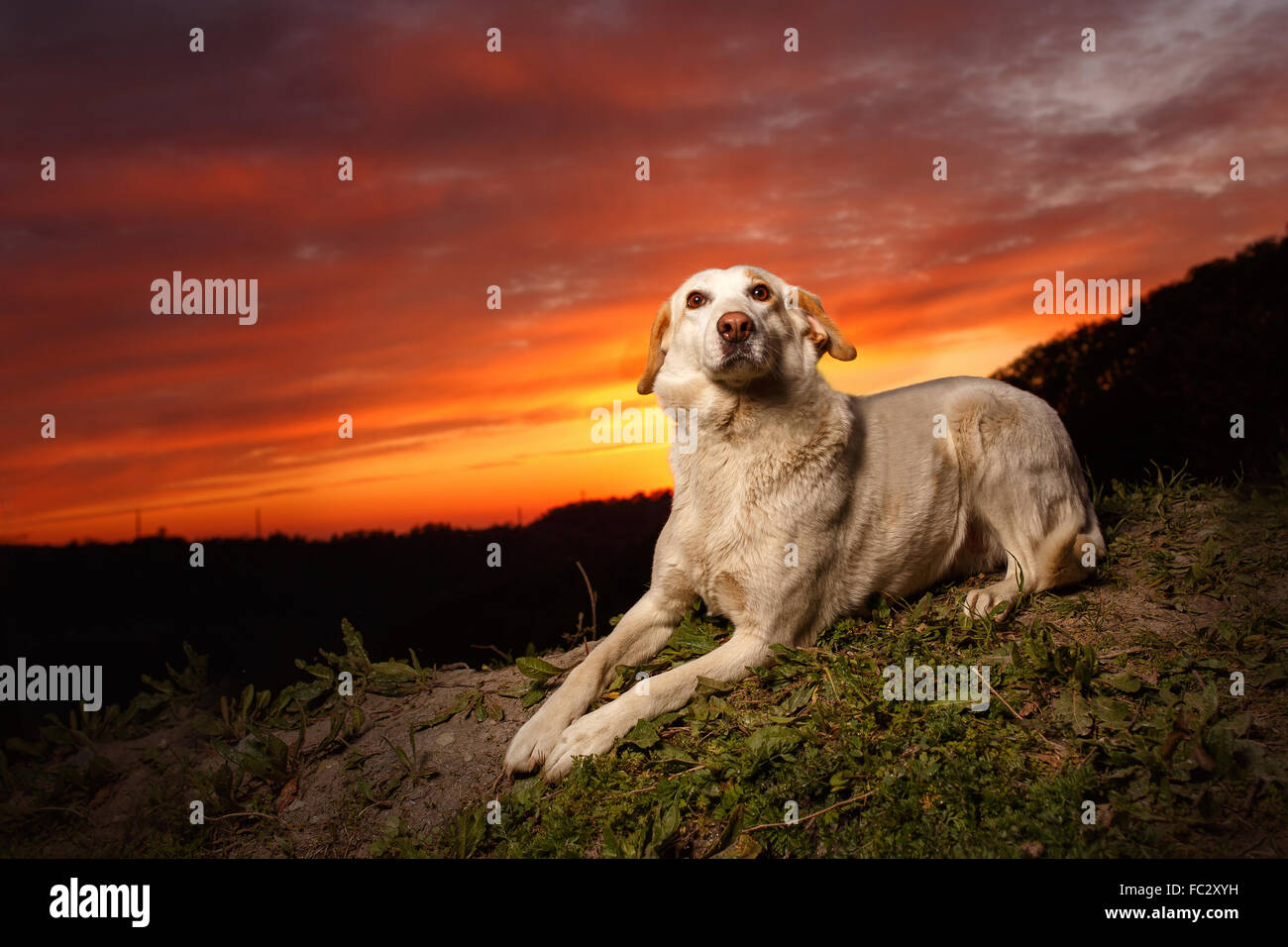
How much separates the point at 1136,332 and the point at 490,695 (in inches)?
476

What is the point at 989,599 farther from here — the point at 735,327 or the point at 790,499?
the point at 735,327

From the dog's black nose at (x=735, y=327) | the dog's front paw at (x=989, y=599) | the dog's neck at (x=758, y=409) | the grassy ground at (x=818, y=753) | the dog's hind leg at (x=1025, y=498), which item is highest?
the dog's black nose at (x=735, y=327)

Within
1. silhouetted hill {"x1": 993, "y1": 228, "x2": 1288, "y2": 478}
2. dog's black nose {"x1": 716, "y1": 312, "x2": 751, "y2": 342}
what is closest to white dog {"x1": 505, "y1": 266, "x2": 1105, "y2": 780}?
dog's black nose {"x1": 716, "y1": 312, "x2": 751, "y2": 342}

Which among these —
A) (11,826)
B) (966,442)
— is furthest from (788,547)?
(11,826)

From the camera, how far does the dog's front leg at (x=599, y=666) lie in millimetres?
4363

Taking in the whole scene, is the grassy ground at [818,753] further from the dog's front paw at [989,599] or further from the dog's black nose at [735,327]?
the dog's black nose at [735,327]

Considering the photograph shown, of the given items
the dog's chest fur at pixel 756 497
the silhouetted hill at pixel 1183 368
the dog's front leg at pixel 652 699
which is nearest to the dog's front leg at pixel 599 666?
the dog's front leg at pixel 652 699

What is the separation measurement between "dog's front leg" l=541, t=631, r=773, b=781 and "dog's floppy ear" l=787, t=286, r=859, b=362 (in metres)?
1.77

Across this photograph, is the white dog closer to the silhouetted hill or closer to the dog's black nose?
the dog's black nose

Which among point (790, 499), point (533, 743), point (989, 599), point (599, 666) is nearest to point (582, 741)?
point (533, 743)

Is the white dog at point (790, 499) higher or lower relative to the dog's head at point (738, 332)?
lower

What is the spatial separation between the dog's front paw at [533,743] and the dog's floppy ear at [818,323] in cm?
266

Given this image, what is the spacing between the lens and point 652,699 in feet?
14.6

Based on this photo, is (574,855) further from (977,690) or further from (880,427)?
(880,427)
